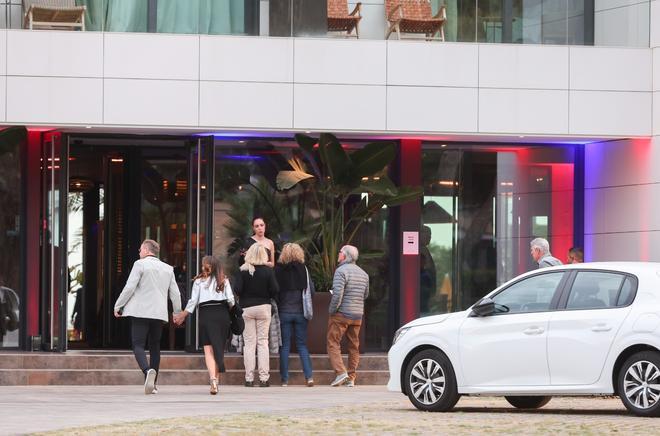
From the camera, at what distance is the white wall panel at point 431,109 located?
22594 millimetres

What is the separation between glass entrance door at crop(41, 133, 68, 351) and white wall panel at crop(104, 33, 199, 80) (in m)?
1.55

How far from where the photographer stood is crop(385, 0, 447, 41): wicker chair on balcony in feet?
76.1

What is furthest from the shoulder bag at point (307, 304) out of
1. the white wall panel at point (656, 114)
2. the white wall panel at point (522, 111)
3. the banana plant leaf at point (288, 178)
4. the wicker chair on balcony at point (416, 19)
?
the white wall panel at point (656, 114)

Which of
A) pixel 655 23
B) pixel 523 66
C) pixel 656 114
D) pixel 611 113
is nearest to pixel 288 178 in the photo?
pixel 523 66

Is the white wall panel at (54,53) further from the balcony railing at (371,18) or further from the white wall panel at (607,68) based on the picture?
the white wall panel at (607,68)

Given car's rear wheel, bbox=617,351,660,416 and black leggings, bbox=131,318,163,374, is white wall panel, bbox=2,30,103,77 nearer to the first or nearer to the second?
black leggings, bbox=131,318,163,374

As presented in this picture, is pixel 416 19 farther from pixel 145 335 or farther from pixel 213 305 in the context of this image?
pixel 145 335

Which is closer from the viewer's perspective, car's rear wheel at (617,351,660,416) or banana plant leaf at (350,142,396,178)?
car's rear wheel at (617,351,660,416)

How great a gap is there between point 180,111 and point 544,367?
9.11 meters

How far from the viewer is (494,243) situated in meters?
24.5

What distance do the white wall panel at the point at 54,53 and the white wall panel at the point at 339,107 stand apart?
307 centimetres

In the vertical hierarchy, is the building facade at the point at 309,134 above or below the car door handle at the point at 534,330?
above

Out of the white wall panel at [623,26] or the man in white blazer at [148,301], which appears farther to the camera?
the white wall panel at [623,26]

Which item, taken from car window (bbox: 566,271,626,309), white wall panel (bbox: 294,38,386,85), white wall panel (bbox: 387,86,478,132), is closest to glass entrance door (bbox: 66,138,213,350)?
white wall panel (bbox: 294,38,386,85)
